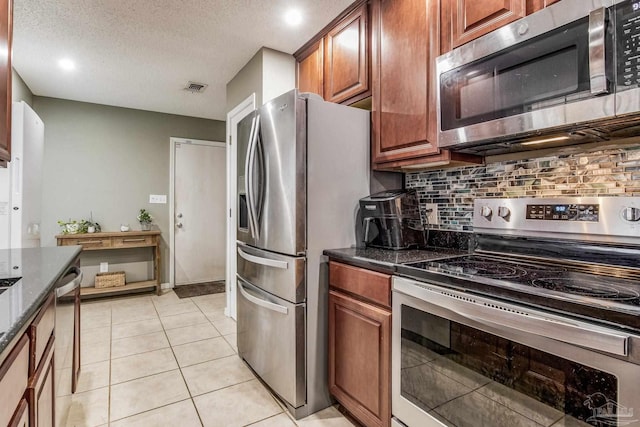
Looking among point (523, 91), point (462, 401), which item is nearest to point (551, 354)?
point (462, 401)

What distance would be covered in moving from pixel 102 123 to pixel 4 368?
14.3 ft

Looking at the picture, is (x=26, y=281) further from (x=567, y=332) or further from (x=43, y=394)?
(x=567, y=332)

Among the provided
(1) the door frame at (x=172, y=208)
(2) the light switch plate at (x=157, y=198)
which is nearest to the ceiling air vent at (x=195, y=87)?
(1) the door frame at (x=172, y=208)

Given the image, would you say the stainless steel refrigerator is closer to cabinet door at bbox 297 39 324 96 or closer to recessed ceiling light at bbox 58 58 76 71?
cabinet door at bbox 297 39 324 96

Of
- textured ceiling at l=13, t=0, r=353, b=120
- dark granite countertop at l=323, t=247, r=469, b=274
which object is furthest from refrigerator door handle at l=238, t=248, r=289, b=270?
textured ceiling at l=13, t=0, r=353, b=120

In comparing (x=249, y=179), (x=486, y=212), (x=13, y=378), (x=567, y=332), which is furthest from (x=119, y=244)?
(x=567, y=332)

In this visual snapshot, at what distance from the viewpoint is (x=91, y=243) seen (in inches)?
155

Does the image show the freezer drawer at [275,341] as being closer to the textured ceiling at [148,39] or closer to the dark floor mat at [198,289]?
the textured ceiling at [148,39]

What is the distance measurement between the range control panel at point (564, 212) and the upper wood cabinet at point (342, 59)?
113cm

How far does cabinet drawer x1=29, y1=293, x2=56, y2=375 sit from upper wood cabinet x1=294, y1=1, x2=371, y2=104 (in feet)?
6.12

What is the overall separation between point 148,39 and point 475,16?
2369mm

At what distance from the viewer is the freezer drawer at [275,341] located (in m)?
1.81

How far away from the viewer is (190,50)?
2.80 metres

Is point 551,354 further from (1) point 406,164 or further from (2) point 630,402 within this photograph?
(1) point 406,164
